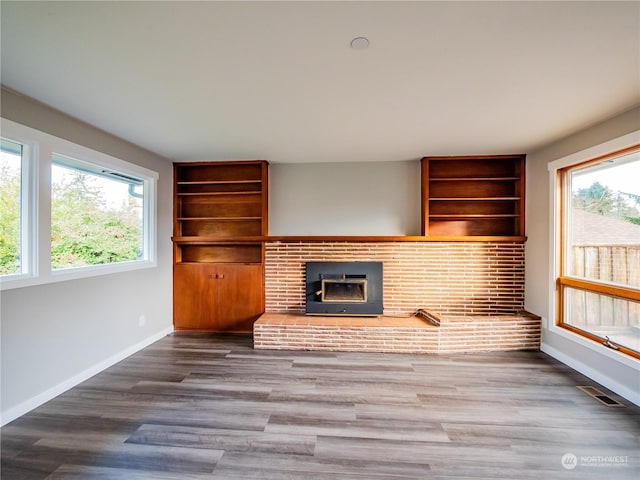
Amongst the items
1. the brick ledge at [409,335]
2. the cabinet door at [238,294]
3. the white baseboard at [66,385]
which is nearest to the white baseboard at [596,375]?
the brick ledge at [409,335]

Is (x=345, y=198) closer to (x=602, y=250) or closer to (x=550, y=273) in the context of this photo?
(x=550, y=273)

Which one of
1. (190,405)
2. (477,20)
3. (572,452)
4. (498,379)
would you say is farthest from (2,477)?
(498,379)

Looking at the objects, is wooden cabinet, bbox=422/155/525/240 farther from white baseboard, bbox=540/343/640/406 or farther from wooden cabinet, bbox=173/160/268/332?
wooden cabinet, bbox=173/160/268/332

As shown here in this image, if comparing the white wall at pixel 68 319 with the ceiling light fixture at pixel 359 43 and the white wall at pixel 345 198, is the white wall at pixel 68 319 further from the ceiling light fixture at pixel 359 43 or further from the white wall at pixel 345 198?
the ceiling light fixture at pixel 359 43

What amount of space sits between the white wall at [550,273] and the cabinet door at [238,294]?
11.5 ft

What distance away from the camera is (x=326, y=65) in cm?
175

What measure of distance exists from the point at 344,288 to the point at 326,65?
9.39ft

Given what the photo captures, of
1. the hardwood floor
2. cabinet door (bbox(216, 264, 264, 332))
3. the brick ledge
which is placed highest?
cabinet door (bbox(216, 264, 264, 332))

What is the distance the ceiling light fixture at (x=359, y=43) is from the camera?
1.52m

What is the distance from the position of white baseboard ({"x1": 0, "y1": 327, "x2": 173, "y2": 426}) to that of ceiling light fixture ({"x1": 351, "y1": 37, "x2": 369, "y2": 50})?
11.0ft

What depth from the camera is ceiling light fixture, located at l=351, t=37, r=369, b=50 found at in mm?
1519

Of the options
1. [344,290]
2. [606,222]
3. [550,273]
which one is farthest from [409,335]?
[606,222]

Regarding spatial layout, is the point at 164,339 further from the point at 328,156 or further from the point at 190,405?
the point at 328,156

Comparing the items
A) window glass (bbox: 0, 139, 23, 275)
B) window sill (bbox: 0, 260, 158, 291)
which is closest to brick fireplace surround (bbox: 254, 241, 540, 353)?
window sill (bbox: 0, 260, 158, 291)
